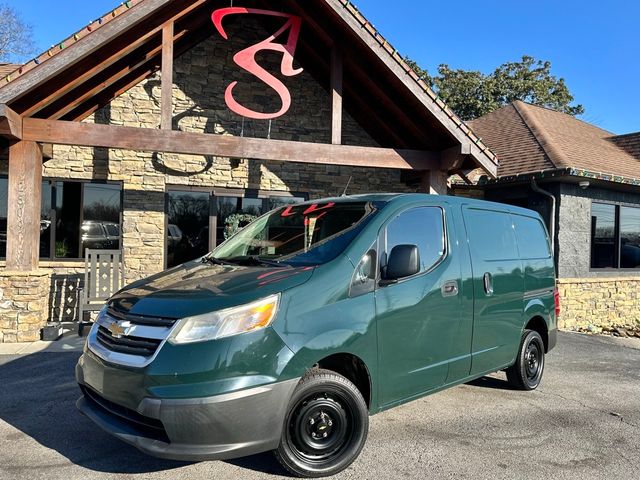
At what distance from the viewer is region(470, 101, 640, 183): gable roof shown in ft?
35.6

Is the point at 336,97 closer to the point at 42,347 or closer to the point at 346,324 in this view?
the point at 346,324

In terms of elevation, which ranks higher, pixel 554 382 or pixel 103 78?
pixel 103 78

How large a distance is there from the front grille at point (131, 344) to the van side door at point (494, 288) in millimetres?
2767

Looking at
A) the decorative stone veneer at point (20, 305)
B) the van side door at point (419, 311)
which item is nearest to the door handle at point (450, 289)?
the van side door at point (419, 311)

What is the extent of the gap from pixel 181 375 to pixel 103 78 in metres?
7.62

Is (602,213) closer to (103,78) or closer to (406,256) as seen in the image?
(406,256)

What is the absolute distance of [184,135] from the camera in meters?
7.51

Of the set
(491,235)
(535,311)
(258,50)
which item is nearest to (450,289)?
(491,235)

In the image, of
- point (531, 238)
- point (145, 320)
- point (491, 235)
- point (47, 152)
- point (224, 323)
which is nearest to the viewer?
point (224, 323)

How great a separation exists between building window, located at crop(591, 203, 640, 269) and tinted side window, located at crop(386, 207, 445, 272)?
8.57 m

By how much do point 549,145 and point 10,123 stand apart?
35.5 feet

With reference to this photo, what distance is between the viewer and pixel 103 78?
28.8 feet

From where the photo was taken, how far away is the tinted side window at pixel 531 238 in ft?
17.5

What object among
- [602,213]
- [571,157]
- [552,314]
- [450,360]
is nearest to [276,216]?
[450,360]
